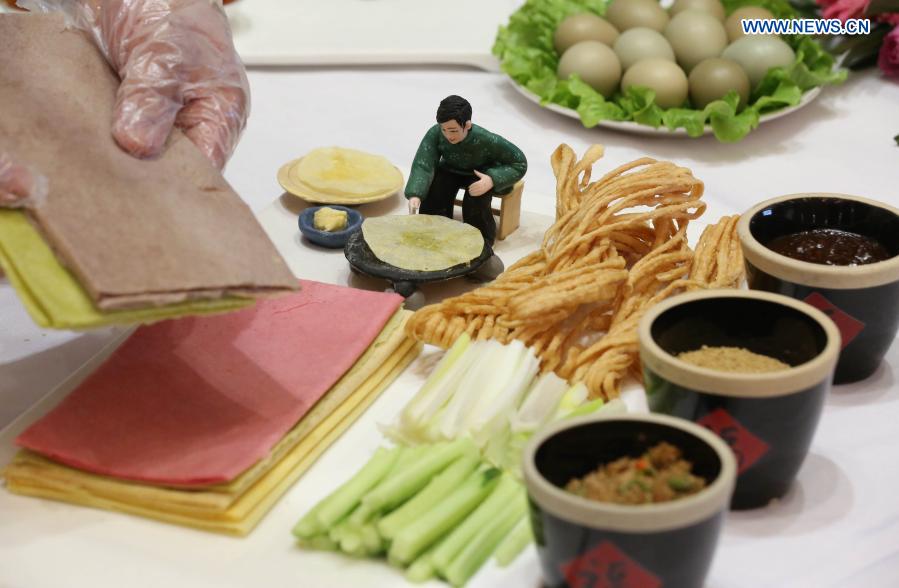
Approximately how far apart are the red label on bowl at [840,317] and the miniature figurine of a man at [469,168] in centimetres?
57

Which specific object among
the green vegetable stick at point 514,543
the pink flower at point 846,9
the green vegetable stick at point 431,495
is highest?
the pink flower at point 846,9

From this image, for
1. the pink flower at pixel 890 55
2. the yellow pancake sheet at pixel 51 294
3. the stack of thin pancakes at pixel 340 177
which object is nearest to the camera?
the yellow pancake sheet at pixel 51 294

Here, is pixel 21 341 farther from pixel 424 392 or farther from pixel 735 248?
pixel 735 248

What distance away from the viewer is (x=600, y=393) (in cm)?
149

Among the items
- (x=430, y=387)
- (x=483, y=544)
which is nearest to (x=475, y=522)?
(x=483, y=544)

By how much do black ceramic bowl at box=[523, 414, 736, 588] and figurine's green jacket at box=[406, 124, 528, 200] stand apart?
2.56ft

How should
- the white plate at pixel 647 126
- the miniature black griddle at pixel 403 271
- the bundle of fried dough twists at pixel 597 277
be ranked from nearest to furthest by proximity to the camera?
the bundle of fried dough twists at pixel 597 277
the miniature black griddle at pixel 403 271
the white plate at pixel 647 126

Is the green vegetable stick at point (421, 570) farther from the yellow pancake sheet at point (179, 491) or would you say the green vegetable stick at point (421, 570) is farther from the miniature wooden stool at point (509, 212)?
the miniature wooden stool at point (509, 212)

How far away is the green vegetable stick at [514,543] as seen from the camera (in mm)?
1213

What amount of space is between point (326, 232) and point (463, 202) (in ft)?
0.82

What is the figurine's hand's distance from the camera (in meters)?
1.82

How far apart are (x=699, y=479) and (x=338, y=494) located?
42 centimetres

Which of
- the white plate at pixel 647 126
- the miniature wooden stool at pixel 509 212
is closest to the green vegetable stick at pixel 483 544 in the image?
the miniature wooden stool at pixel 509 212

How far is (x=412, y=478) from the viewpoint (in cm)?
128
